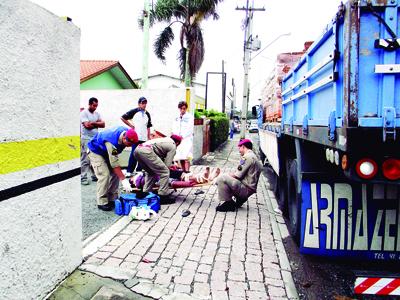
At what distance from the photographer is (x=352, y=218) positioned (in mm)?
3742

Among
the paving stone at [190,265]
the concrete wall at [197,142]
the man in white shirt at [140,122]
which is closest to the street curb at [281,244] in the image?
the paving stone at [190,265]

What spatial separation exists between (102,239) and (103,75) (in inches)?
605

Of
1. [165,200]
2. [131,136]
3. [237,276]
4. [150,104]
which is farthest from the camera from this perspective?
[150,104]

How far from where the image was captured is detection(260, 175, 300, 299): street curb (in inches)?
138

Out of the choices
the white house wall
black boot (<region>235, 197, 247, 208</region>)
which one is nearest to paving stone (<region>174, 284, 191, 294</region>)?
black boot (<region>235, 197, 247, 208</region>)

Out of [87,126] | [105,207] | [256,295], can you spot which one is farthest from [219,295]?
[87,126]

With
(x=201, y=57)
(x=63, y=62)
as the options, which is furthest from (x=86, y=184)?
(x=201, y=57)

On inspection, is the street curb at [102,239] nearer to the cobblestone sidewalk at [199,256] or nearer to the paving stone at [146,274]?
the cobblestone sidewalk at [199,256]

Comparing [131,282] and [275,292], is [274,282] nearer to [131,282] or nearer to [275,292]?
[275,292]

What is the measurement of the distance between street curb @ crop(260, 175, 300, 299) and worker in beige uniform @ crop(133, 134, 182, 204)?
1.83 meters

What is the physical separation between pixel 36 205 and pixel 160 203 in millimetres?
3498

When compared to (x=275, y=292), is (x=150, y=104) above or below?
above

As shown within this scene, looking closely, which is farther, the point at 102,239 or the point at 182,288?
the point at 102,239

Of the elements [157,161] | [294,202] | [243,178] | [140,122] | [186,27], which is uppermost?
[186,27]
